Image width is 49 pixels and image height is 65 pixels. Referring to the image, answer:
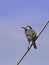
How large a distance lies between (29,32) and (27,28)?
40 cm

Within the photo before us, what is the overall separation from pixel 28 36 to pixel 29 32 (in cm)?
37

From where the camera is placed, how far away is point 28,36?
17062 mm

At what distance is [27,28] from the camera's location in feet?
57.3

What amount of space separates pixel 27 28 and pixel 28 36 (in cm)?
74

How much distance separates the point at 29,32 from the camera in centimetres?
1727
